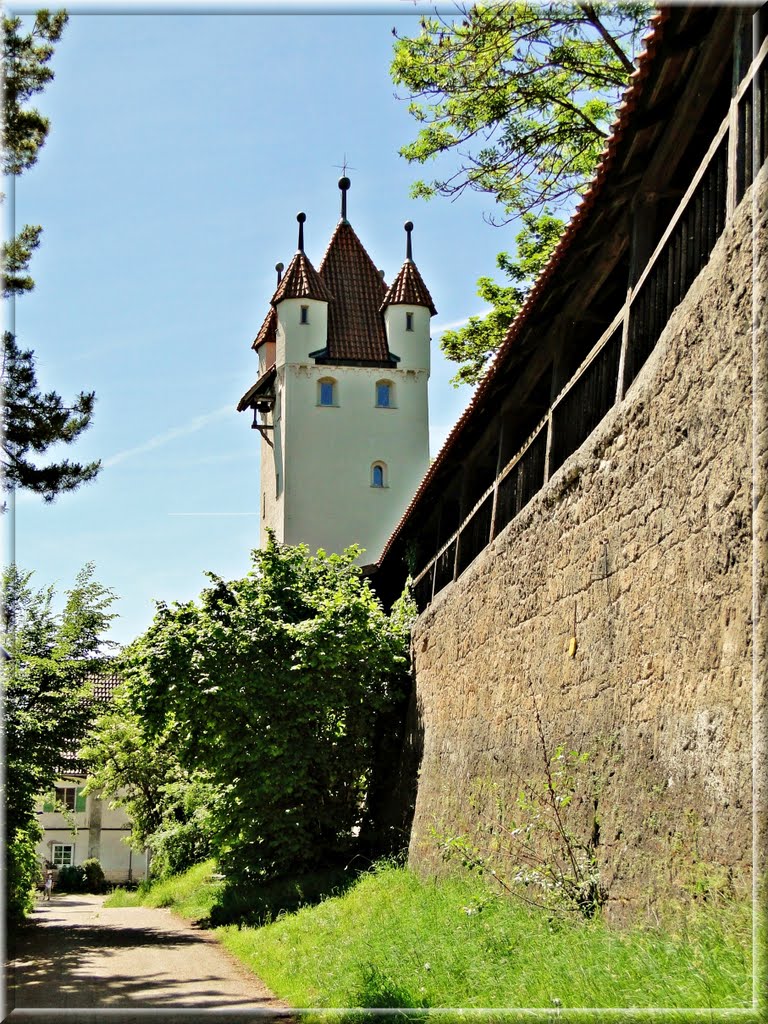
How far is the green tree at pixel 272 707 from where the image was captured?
1691 cm

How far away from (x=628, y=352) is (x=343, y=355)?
32.1 metres

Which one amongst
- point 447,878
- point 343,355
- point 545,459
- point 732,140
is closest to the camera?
point 732,140

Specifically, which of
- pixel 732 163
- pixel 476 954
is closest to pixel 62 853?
pixel 476 954

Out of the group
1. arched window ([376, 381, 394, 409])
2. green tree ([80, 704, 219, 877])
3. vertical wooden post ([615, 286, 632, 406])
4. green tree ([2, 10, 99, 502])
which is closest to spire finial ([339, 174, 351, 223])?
arched window ([376, 381, 394, 409])

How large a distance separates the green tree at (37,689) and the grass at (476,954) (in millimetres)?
3343

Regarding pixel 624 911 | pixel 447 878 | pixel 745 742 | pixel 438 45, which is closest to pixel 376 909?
pixel 447 878

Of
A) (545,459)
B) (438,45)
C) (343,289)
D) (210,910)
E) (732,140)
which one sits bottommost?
(210,910)

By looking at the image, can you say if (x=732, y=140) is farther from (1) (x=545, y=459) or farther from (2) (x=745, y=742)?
(1) (x=545, y=459)

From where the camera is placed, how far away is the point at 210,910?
18312 mm

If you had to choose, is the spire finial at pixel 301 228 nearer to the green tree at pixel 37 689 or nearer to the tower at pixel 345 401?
the tower at pixel 345 401

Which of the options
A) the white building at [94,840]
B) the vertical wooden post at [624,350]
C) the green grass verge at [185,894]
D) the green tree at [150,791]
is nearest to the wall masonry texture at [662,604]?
the vertical wooden post at [624,350]

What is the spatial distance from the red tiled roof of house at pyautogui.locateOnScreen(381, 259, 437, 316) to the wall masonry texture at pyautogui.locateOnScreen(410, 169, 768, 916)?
30.4 metres

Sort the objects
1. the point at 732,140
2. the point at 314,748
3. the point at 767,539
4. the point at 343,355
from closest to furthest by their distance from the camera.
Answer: the point at 767,539
the point at 732,140
the point at 314,748
the point at 343,355

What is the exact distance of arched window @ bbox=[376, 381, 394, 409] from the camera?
136ft
